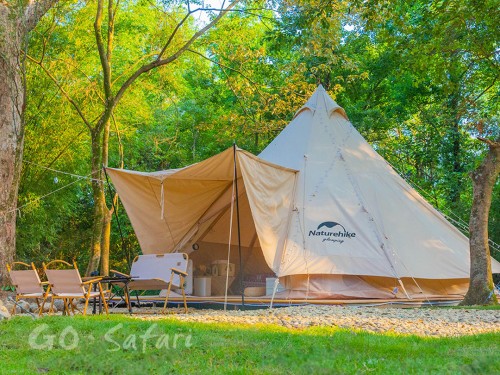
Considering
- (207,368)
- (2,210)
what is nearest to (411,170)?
(2,210)

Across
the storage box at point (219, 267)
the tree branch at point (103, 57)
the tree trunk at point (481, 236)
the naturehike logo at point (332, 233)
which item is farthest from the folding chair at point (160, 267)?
the tree branch at point (103, 57)

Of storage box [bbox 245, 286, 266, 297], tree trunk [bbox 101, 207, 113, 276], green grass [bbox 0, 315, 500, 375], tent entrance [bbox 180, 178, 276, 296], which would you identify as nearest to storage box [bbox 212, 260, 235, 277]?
tent entrance [bbox 180, 178, 276, 296]

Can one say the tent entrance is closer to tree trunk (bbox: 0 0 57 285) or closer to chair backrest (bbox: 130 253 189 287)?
chair backrest (bbox: 130 253 189 287)

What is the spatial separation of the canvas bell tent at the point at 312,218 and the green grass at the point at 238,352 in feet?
9.72

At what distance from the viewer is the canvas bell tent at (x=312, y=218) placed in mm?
8133

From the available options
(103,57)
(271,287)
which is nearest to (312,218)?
(271,287)

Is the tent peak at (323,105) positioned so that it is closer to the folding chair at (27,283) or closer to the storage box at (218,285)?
the storage box at (218,285)

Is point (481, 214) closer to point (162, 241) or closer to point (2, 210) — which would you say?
point (162, 241)

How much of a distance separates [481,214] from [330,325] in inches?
125

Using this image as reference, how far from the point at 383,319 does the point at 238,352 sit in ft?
7.55

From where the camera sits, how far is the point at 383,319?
5.93 metres

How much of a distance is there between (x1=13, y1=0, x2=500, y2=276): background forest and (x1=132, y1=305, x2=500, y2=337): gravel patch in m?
3.31

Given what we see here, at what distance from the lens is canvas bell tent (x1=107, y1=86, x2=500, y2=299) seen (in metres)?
8.13

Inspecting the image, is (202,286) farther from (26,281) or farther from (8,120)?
(8,120)
